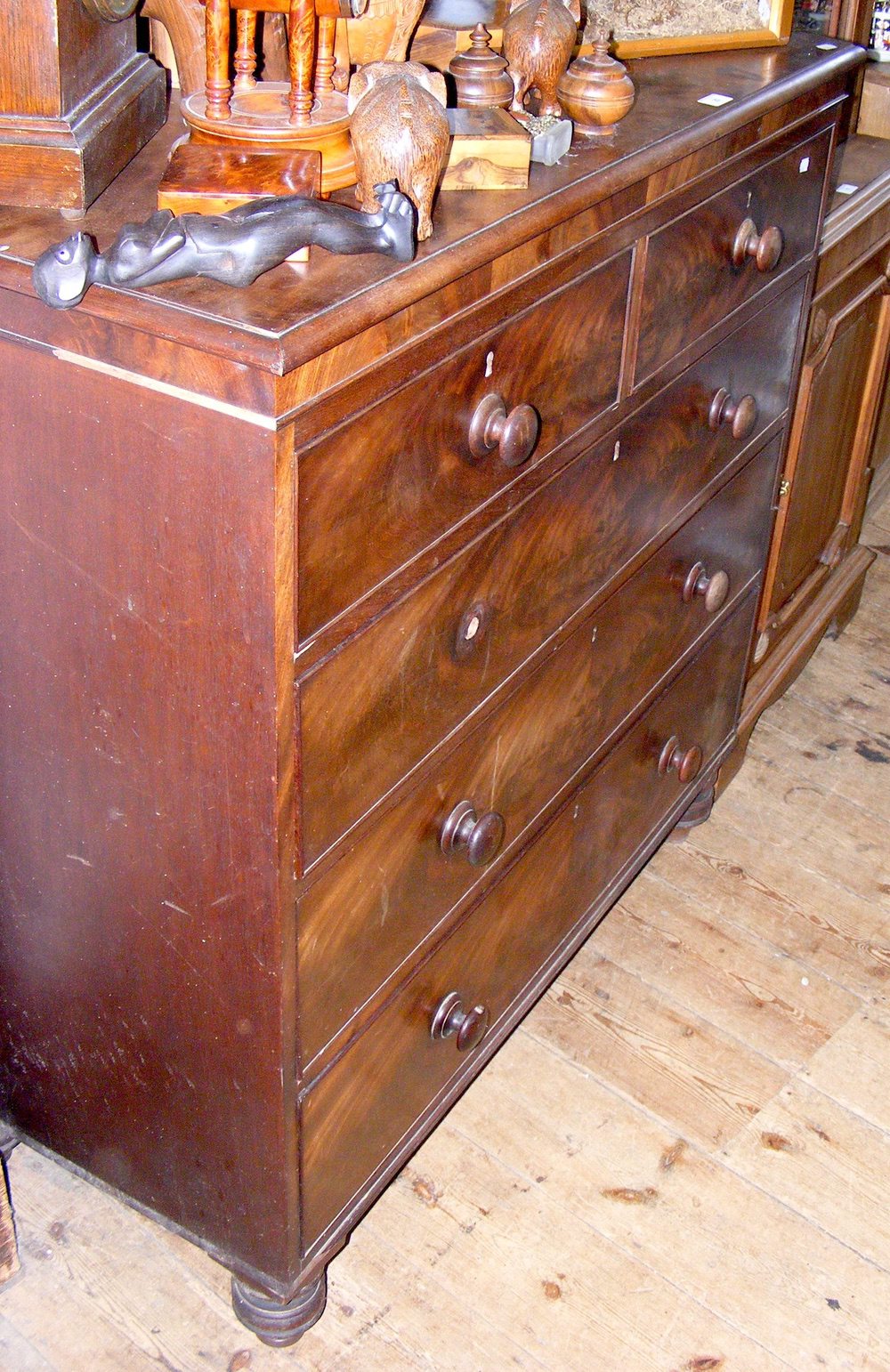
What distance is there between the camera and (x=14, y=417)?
111cm

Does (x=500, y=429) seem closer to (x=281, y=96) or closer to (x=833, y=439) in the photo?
(x=281, y=96)

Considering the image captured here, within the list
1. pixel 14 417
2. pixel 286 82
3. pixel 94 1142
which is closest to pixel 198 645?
pixel 14 417

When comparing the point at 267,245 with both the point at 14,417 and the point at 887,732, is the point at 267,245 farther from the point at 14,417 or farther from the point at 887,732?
the point at 887,732

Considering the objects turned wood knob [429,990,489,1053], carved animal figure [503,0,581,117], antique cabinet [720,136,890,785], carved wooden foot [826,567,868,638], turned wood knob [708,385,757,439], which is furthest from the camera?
carved wooden foot [826,567,868,638]

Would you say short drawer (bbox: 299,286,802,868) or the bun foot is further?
the bun foot

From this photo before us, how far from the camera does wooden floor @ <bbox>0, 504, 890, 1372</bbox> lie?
1.62m

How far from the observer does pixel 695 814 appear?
233 cm

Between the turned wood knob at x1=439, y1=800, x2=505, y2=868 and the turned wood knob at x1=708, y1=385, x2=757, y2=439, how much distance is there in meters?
0.59

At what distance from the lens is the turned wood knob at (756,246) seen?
1649 mm

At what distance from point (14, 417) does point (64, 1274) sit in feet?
3.36

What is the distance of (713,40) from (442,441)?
2.63ft

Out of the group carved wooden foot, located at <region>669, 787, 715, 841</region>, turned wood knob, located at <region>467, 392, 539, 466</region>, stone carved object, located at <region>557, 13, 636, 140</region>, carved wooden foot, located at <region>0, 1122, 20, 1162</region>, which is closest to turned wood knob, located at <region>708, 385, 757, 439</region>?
stone carved object, located at <region>557, 13, 636, 140</region>

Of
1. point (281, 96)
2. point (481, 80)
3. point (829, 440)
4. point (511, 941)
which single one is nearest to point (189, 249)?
point (281, 96)

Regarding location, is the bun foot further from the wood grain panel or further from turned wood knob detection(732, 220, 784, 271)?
turned wood knob detection(732, 220, 784, 271)
